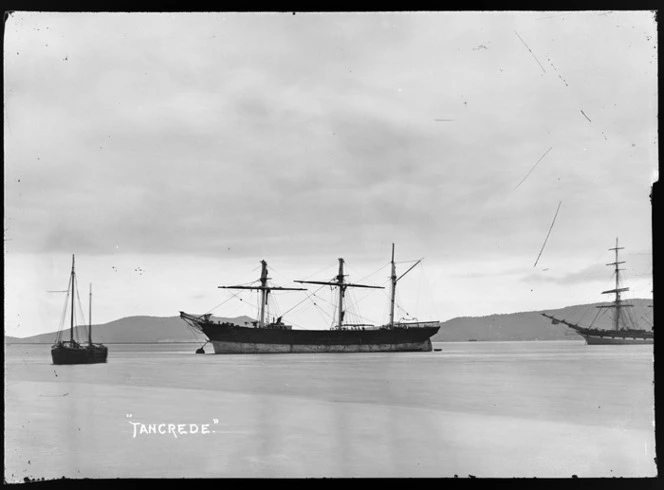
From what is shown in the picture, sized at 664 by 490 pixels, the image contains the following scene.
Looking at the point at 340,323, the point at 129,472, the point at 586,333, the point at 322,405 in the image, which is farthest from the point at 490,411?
the point at 586,333

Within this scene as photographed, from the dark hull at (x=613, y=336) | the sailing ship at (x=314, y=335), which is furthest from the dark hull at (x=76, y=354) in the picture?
the dark hull at (x=613, y=336)

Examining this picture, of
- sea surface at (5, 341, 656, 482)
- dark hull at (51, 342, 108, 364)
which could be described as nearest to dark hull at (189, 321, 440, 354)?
dark hull at (51, 342, 108, 364)

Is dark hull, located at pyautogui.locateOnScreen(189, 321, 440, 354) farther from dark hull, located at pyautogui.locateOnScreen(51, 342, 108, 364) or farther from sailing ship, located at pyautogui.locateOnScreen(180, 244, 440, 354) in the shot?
dark hull, located at pyautogui.locateOnScreen(51, 342, 108, 364)

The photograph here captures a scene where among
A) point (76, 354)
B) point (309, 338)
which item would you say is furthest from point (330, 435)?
point (309, 338)

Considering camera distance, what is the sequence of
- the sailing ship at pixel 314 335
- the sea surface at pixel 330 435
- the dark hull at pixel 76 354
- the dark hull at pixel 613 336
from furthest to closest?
the dark hull at pixel 613 336 < the sailing ship at pixel 314 335 < the dark hull at pixel 76 354 < the sea surface at pixel 330 435

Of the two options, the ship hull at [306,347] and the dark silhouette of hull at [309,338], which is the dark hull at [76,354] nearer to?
the dark silhouette of hull at [309,338]

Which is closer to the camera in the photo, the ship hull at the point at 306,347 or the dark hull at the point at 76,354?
the dark hull at the point at 76,354

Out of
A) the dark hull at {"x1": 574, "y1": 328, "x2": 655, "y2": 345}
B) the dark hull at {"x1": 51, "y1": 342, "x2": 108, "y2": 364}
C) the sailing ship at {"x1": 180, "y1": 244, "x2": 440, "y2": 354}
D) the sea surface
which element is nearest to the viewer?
the sea surface
